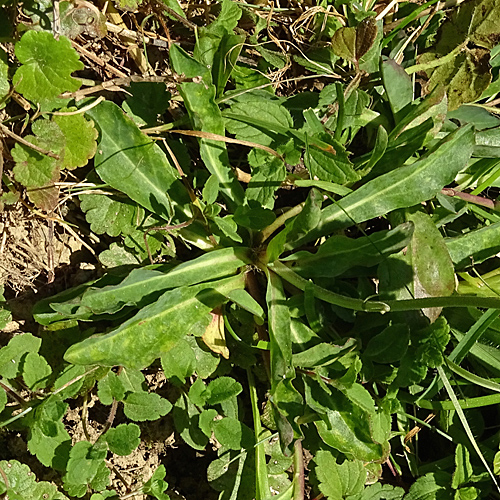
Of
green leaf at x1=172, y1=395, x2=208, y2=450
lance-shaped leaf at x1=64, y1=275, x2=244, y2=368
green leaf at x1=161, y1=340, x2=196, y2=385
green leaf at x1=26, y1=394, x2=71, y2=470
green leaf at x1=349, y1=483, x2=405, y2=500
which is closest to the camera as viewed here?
lance-shaped leaf at x1=64, y1=275, x2=244, y2=368

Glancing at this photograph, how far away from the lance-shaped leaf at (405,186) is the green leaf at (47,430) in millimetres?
966

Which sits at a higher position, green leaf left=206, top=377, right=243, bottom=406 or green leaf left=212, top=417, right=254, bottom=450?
green leaf left=206, top=377, right=243, bottom=406

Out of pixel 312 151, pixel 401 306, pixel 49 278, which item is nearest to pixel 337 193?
pixel 312 151

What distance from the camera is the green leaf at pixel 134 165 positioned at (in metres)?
2.02

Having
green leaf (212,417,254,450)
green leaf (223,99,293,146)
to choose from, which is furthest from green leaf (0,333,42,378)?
green leaf (223,99,293,146)

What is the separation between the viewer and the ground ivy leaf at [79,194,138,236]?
209cm

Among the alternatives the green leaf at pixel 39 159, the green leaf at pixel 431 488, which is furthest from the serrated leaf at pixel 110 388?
the green leaf at pixel 431 488

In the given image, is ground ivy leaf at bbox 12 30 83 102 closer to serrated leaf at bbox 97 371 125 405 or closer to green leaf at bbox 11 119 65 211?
green leaf at bbox 11 119 65 211

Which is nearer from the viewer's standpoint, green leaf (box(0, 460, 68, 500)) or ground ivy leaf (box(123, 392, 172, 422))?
green leaf (box(0, 460, 68, 500))

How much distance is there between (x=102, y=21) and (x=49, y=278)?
963 millimetres

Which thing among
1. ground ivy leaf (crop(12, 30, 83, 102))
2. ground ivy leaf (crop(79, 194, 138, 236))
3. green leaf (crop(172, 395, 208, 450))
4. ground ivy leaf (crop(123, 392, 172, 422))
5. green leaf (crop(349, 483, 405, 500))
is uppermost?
ground ivy leaf (crop(12, 30, 83, 102))

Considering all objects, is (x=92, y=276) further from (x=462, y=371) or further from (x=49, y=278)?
(x=462, y=371)

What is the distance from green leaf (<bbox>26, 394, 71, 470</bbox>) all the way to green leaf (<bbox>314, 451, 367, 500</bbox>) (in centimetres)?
91

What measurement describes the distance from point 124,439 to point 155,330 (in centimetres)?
40
